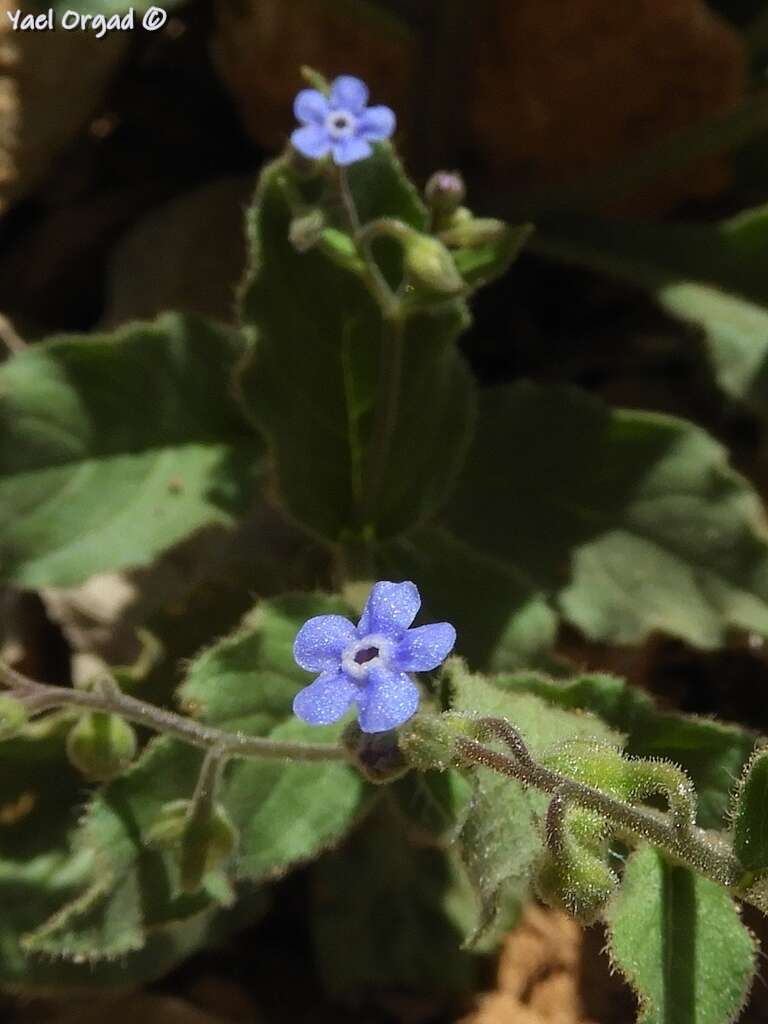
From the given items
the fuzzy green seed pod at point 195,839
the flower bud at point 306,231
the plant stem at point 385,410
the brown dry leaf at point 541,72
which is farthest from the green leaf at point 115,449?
the brown dry leaf at point 541,72

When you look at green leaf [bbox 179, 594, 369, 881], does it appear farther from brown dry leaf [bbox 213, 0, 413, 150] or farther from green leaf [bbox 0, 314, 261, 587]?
brown dry leaf [bbox 213, 0, 413, 150]

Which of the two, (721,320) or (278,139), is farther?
(278,139)

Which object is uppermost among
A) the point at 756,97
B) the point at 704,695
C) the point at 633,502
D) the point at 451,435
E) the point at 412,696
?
the point at 412,696

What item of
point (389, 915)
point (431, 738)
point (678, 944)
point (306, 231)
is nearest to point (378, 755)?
point (431, 738)

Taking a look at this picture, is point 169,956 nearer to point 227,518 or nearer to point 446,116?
point 227,518

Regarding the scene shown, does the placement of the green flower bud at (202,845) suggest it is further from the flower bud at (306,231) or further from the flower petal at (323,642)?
the flower bud at (306,231)

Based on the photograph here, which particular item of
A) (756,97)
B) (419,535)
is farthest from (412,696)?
(756,97)
